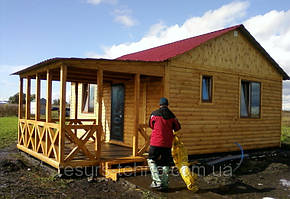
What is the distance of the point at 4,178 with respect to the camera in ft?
22.3

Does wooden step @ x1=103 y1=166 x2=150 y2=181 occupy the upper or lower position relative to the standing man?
lower

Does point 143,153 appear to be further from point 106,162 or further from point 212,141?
point 212,141

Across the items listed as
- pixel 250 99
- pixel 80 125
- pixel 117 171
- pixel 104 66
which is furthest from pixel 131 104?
pixel 250 99

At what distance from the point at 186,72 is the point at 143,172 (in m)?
3.37

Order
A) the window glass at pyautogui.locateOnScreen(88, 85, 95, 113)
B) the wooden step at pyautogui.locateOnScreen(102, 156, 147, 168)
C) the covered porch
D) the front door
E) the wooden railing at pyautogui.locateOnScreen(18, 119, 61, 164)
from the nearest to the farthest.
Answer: the covered porch < the wooden step at pyautogui.locateOnScreen(102, 156, 147, 168) < the wooden railing at pyautogui.locateOnScreen(18, 119, 61, 164) < the front door < the window glass at pyautogui.locateOnScreen(88, 85, 95, 113)

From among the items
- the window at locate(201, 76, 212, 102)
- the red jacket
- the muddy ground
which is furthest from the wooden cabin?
the red jacket

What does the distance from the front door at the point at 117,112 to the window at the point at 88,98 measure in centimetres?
170

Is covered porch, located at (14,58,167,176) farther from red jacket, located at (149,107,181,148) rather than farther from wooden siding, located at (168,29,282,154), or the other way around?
red jacket, located at (149,107,181,148)

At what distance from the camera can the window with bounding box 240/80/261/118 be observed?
35.1 feet

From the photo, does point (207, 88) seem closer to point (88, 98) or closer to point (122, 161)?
point (122, 161)

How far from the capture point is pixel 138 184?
612 centimetres

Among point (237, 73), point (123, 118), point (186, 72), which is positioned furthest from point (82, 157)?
point (237, 73)

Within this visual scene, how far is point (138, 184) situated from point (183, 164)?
3.38ft

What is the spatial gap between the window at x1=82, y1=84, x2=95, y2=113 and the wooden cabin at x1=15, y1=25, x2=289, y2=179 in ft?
0.14
